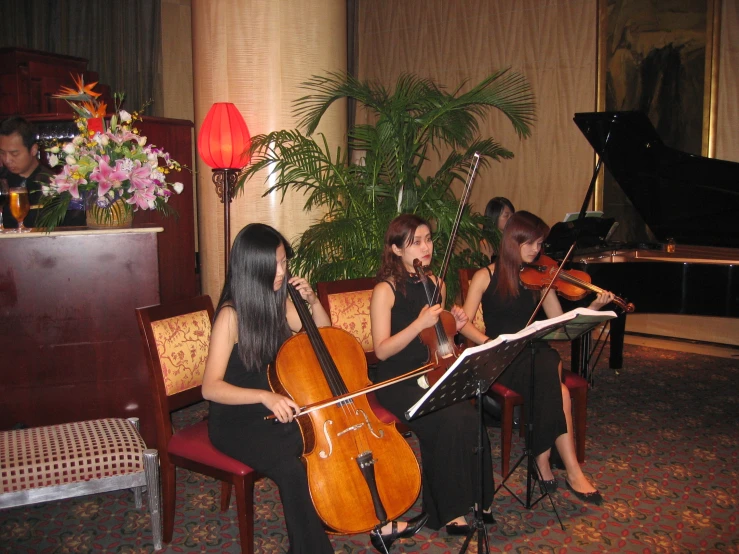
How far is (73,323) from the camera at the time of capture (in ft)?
10.1

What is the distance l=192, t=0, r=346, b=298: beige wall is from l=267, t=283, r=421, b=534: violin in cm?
227

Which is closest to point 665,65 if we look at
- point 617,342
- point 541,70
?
point 541,70

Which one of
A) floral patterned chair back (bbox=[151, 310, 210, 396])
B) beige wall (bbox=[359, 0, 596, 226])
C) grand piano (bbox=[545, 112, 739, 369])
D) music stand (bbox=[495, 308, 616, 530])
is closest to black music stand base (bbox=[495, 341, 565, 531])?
music stand (bbox=[495, 308, 616, 530])

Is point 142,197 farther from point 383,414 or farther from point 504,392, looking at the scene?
point 504,392

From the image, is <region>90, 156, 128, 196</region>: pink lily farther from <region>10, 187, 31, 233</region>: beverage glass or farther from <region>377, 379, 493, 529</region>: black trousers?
<region>377, 379, 493, 529</region>: black trousers

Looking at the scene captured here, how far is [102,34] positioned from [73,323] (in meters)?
6.36

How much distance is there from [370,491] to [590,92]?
17.3ft

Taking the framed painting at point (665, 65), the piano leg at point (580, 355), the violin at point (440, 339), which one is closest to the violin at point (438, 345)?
the violin at point (440, 339)

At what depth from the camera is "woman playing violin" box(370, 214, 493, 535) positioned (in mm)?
2676

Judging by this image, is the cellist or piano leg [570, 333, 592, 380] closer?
the cellist

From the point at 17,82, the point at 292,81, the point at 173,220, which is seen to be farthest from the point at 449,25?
the point at 17,82

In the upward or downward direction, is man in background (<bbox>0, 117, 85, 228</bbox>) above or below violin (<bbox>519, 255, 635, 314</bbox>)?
above

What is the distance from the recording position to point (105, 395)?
316 centimetres

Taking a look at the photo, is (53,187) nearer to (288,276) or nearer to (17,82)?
(288,276)
